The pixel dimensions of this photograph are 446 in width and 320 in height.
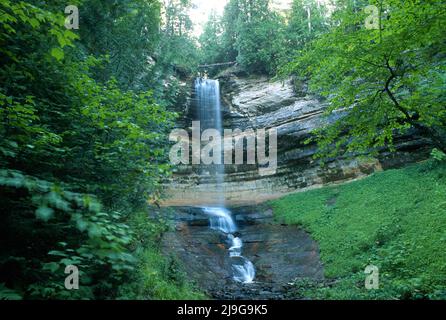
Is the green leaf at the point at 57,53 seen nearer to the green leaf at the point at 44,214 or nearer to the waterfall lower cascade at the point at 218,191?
the green leaf at the point at 44,214

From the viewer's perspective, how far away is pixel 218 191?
2391 cm

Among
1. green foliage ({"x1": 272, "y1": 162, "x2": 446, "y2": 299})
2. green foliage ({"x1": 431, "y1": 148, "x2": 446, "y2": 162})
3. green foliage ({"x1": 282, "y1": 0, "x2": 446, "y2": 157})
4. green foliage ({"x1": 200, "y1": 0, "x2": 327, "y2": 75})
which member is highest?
A: green foliage ({"x1": 200, "y1": 0, "x2": 327, "y2": 75})

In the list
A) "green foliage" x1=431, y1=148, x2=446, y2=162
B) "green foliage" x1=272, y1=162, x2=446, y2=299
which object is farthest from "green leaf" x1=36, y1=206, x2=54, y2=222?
"green foliage" x1=431, y1=148, x2=446, y2=162

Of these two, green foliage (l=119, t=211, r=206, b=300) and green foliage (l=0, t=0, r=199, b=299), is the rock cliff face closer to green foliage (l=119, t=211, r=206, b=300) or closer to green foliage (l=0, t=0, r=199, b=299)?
green foliage (l=119, t=211, r=206, b=300)

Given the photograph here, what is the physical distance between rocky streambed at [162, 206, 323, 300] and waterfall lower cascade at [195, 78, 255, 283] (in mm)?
300

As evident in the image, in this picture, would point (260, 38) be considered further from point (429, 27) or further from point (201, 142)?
point (429, 27)

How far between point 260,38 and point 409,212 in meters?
21.5

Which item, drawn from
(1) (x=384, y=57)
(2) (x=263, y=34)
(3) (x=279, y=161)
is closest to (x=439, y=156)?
(1) (x=384, y=57)

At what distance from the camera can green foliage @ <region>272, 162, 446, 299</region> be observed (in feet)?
24.2

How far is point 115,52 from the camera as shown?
8.43 meters

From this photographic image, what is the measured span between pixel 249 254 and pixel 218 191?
10631 mm

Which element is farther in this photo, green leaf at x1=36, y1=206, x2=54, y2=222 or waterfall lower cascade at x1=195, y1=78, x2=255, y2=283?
waterfall lower cascade at x1=195, y1=78, x2=255, y2=283

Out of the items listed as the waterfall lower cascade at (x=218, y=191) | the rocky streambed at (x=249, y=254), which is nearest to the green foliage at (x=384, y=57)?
the rocky streambed at (x=249, y=254)

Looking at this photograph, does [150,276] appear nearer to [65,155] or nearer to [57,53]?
[65,155]
